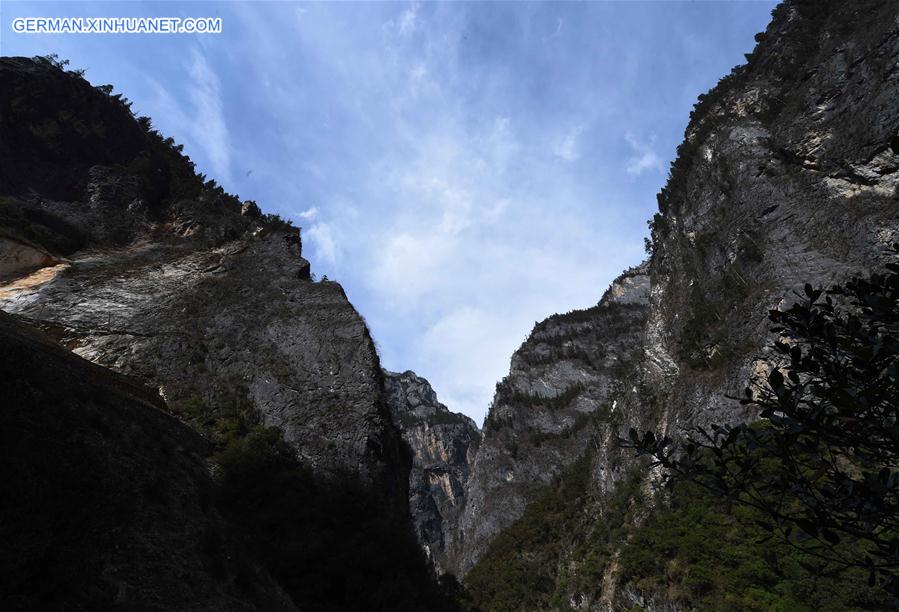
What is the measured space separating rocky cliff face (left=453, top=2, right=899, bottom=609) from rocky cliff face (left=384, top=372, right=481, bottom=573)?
60440mm

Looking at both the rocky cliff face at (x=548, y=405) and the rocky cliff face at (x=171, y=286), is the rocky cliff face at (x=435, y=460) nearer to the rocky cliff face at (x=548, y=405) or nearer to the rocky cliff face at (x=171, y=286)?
the rocky cliff face at (x=548, y=405)

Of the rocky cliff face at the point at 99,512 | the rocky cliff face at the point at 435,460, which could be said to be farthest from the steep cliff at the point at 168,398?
the rocky cliff face at the point at 435,460

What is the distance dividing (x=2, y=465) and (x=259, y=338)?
58.9 feet

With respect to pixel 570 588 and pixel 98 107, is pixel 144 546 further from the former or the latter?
pixel 98 107

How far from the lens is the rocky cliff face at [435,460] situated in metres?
107

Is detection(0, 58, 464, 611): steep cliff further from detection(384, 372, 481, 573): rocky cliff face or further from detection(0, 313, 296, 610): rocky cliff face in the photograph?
detection(384, 372, 481, 573): rocky cliff face

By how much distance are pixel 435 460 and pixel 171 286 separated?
335ft

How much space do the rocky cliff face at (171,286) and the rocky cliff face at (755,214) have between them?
62.9ft

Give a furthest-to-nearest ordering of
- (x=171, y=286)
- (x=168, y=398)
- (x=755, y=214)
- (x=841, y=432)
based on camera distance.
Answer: (x=755, y=214)
(x=171, y=286)
(x=168, y=398)
(x=841, y=432)

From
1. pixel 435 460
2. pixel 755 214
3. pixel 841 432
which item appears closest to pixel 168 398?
pixel 841 432

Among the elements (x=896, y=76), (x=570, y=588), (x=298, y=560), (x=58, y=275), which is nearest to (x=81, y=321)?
(x=58, y=275)

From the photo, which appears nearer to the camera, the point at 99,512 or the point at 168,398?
the point at 99,512

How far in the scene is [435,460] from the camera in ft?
395

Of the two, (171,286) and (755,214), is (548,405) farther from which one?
(171,286)
